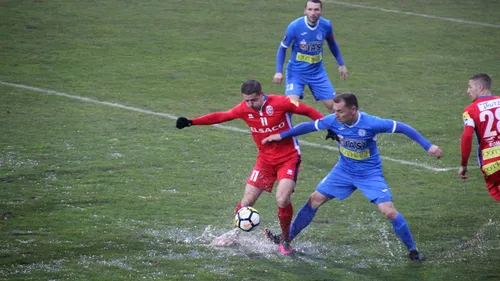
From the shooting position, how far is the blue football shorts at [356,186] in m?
8.59

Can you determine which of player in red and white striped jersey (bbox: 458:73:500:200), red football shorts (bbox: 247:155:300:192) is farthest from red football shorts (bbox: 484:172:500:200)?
red football shorts (bbox: 247:155:300:192)

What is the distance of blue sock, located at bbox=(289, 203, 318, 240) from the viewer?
8945 millimetres

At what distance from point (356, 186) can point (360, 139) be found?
1.85ft

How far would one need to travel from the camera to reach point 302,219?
8969mm

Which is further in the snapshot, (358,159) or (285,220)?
(285,220)

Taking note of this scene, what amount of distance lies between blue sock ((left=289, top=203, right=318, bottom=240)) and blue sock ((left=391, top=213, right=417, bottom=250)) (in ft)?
3.16

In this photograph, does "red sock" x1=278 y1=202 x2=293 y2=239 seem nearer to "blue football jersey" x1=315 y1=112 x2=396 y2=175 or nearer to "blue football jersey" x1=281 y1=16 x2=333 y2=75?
"blue football jersey" x1=315 y1=112 x2=396 y2=175

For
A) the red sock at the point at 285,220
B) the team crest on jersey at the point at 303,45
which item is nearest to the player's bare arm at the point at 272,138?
the red sock at the point at 285,220

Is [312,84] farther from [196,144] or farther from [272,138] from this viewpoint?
[272,138]

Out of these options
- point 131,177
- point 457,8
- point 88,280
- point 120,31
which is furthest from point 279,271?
point 457,8

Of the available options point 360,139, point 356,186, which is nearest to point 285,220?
point 356,186

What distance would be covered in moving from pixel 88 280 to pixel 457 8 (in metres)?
18.9

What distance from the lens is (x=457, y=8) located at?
78.8 feet

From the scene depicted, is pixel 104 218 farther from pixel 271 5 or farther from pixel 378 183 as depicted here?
pixel 271 5
